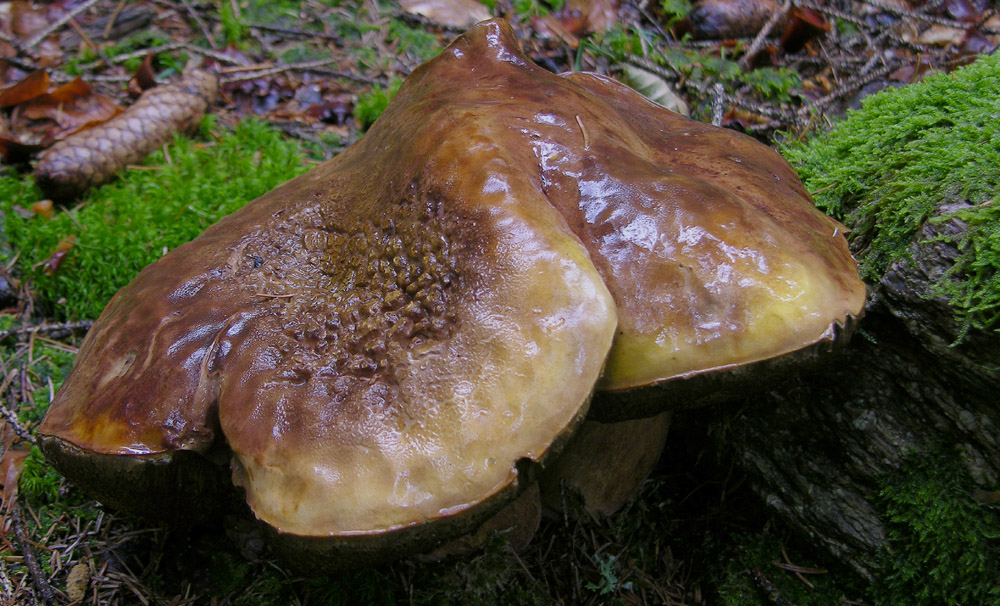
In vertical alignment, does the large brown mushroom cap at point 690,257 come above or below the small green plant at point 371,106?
above

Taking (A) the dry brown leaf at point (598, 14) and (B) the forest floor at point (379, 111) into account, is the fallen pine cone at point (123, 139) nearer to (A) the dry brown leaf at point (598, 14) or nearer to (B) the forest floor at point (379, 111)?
(B) the forest floor at point (379, 111)

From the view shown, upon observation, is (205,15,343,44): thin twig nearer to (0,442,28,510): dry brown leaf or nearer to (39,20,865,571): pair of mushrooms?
(39,20,865,571): pair of mushrooms

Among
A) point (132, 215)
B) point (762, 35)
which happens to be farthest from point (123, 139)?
point (762, 35)

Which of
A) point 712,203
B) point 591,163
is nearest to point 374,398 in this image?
point 591,163

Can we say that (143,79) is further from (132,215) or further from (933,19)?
(933,19)

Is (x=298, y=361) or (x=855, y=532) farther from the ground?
(x=298, y=361)

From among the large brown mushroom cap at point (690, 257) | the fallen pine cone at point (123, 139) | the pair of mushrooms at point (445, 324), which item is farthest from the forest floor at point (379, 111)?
the large brown mushroom cap at point (690, 257)

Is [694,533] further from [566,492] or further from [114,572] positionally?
[114,572]
